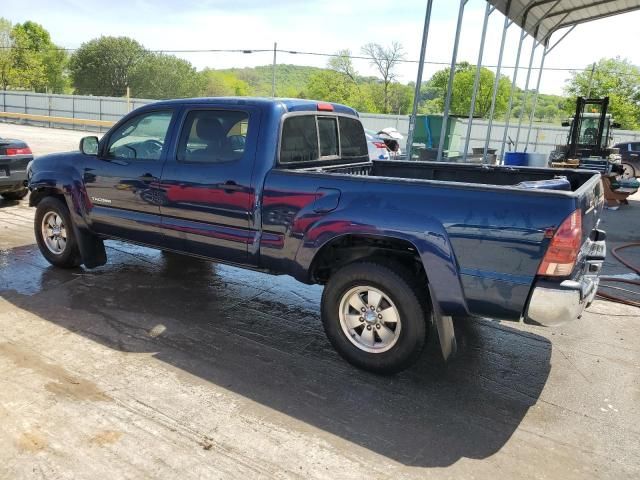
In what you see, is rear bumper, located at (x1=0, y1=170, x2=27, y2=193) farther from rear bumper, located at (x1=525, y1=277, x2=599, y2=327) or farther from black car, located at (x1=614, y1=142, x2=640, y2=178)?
black car, located at (x1=614, y1=142, x2=640, y2=178)

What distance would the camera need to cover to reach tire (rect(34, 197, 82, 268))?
5.55 m

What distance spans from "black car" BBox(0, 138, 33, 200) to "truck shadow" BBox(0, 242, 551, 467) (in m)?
3.50

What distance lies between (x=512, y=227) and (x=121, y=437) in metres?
2.61

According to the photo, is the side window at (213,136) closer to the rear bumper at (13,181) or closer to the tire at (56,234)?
the tire at (56,234)

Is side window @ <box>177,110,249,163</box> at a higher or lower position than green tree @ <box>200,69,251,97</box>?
lower

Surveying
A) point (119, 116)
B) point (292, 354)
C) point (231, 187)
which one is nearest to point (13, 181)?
point (231, 187)

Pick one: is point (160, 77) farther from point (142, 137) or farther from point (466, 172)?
point (466, 172)

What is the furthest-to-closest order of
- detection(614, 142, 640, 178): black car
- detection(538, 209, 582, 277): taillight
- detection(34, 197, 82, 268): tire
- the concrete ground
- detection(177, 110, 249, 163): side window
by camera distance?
detection(614, 142, 640, 178): black car, detection(34, 197, 82, 268): tire, detection(177, 110, 249, 163): side window, detection(538, 209, 582, 277): taillight, the concrete ground

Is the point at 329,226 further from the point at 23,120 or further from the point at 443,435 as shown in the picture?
the point at 23,120

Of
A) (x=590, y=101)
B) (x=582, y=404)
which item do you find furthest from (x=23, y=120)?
(x=582, y=404)

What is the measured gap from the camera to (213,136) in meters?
4.43

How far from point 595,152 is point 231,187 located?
52.4 feet

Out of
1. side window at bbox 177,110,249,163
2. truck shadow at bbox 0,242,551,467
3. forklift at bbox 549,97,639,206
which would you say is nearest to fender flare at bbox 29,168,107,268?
truck shadow at bbox 0,242,551,467

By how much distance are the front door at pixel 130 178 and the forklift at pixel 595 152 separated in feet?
40.4
